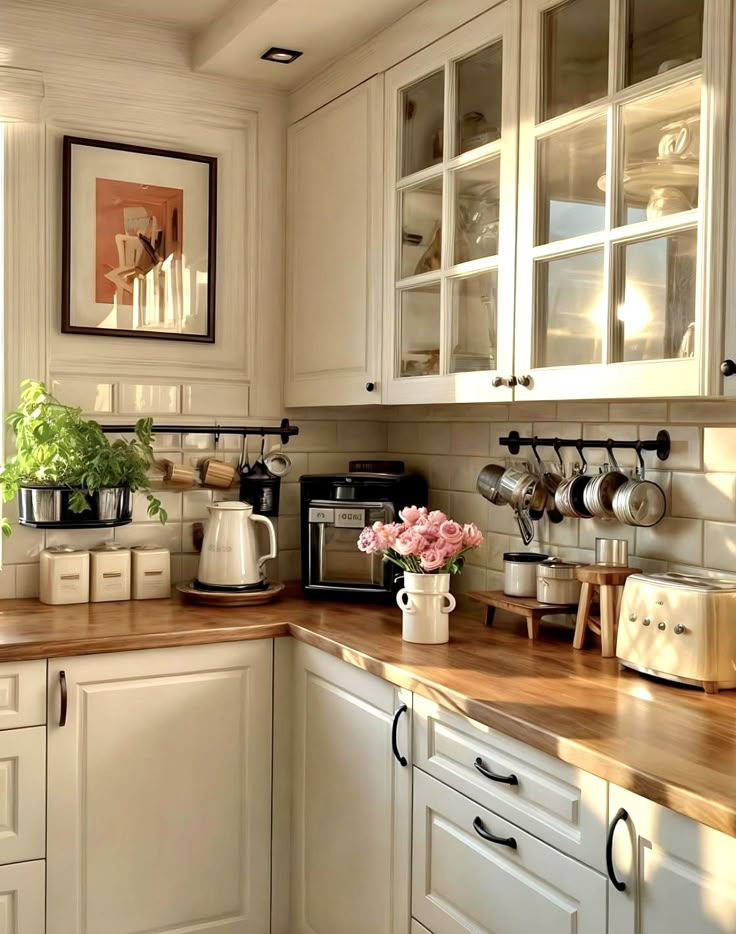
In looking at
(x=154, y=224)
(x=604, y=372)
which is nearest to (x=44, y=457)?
(x=154, y=224)

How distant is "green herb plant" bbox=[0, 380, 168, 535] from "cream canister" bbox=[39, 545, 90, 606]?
15cm

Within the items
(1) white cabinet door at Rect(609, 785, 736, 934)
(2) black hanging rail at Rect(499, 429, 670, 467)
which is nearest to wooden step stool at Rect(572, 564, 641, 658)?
(2) black hanging rail at Rect(499, 429, 670, 467)

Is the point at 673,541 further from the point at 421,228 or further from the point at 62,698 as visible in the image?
the point at 62,698

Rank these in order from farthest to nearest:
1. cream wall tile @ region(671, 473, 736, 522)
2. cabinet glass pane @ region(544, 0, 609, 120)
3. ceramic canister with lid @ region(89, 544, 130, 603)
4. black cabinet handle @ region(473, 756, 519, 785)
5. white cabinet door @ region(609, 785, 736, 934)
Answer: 1. ceramic canister with lid @ region(89, 544, 130, 603)
2. cream wall tile @ region(671, 473, 736, 522)
3. cabinet glass pane @ region(544, 0, 609, 120)
4. black cabinet handle @ region(473, 756, 519, 785)
5. white cabinet door @ region(609, 785, 736, 934)

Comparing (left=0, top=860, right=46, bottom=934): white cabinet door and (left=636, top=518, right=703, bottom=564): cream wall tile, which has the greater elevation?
(left=636, top=518, right=703, bottom=564): cream wall tile

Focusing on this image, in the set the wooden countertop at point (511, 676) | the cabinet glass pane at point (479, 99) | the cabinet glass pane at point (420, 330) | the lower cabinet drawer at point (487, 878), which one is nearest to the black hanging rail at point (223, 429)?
the wooden countertop at point (511, 676)

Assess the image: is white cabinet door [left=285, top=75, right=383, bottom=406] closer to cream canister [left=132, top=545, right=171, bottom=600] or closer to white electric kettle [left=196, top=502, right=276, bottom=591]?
white electric kettle [left=196, top=502, right=276, bottom=591]

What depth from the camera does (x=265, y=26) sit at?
8.62 feet

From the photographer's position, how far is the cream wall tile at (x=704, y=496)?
2.05m

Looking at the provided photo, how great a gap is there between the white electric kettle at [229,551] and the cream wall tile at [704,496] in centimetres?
114

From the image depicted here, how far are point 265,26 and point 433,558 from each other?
1.46 metres

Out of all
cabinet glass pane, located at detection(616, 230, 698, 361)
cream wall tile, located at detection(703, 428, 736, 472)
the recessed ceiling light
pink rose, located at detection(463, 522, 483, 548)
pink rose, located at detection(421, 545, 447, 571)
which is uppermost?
the recessed ceiling light

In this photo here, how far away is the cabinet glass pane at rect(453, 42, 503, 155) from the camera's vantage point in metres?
2.24

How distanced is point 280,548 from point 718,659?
1654mm
